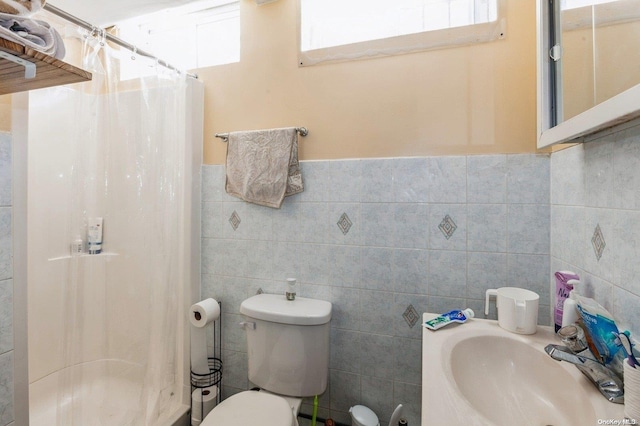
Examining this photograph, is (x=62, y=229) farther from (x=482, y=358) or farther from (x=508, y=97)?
(x=508, y=97)

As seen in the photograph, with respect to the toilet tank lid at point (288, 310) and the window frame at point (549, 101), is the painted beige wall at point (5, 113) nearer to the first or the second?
the toilet tank lid at point (288, 310)

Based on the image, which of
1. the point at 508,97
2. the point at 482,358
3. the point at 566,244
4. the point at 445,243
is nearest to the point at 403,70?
the point at 508,97

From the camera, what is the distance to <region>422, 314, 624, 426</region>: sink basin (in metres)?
0.59

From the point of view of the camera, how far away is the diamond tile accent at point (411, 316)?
1299 mm

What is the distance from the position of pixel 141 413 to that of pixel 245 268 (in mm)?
766

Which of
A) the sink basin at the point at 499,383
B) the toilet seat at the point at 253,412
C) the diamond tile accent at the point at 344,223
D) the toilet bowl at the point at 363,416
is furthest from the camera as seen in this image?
the diamond tile accent at the point at 344,223

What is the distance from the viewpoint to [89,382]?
1.13 metres

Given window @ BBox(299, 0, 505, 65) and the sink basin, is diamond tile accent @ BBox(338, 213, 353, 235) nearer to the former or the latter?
the sink basin

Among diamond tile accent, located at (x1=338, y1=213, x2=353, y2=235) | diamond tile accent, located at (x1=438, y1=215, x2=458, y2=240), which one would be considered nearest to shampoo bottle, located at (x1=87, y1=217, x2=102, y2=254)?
diamond tile accent, located at (x1=338, y1=213, x2=353, y2=235)

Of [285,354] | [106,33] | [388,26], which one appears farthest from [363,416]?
[106,33]

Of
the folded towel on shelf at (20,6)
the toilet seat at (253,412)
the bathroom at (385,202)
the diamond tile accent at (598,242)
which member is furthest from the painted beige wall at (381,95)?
the toilet seat at (253,412)

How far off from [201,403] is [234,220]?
92 centimetres

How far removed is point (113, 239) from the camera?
1330 millimetres

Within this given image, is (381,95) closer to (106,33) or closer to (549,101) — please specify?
(549,101)
